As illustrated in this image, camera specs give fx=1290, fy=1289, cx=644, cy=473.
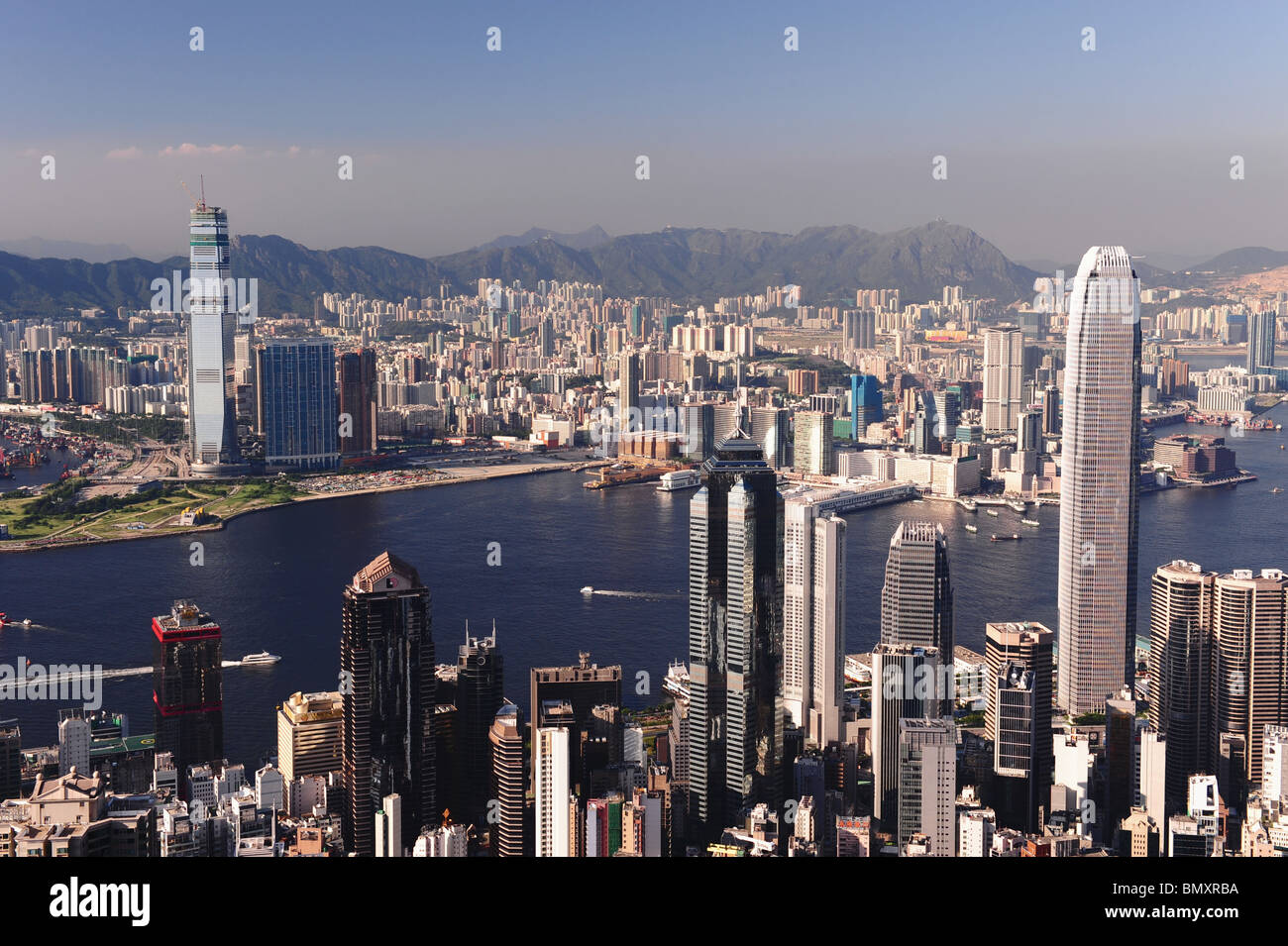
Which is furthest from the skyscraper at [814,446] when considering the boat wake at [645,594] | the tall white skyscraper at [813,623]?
the tall white skyscraper at [813,623]

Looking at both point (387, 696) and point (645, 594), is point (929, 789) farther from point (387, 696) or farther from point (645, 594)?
point (645, 594)

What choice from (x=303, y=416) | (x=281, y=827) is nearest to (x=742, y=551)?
(x=281, y=827)

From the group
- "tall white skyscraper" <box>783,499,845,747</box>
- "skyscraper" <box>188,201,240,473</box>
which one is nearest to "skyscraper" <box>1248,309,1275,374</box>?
"tall white skyscraper" <box>783,499,845,747</box>

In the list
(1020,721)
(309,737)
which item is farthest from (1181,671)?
(309,737)

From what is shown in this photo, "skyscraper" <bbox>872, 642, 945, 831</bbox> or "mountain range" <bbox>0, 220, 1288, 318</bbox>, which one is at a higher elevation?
"mountain range" <bbox>0, 220, 1288, 318</bbox>

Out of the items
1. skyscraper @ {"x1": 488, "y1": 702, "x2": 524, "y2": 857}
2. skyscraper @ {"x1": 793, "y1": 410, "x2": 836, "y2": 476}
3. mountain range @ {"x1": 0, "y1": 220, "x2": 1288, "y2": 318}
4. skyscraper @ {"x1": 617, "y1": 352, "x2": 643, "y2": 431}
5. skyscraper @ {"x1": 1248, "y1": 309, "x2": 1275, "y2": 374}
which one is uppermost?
mountain range @ {"x1": 0, "y1": 220, "x2": 1288, "y2": 318}

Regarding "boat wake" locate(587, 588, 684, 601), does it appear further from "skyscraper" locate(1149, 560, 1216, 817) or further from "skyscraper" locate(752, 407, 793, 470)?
"skyscraper" locate(752, 407, 793, 470)

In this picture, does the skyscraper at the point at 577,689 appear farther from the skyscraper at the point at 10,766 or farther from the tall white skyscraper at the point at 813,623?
the skyscraper at the point at 10,766
